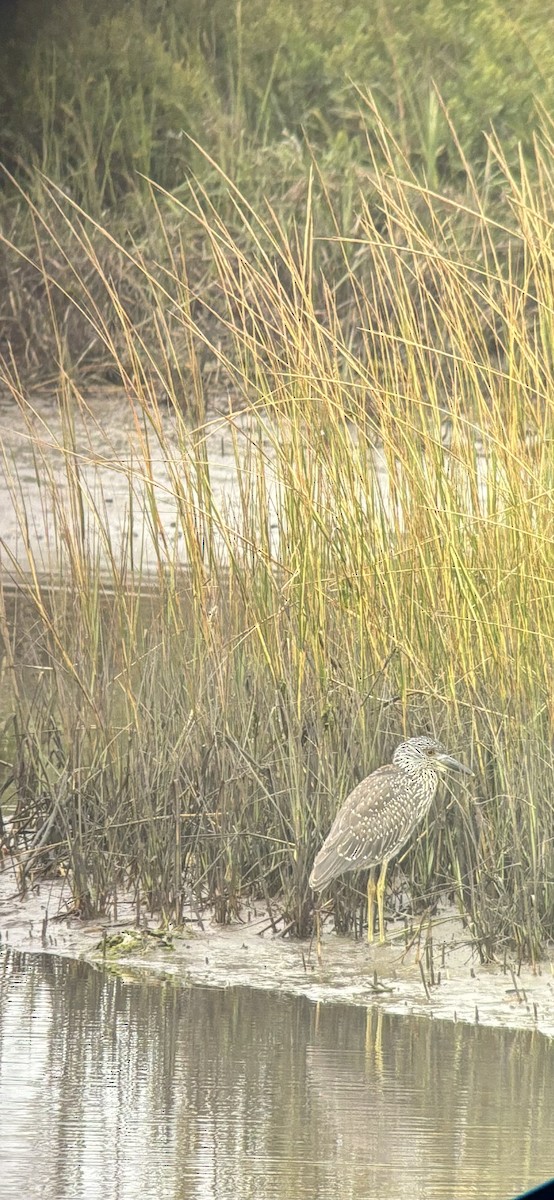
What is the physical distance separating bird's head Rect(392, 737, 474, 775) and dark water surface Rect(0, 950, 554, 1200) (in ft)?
1.41

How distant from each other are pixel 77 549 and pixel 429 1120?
151 cm

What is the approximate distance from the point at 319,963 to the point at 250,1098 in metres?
0.58

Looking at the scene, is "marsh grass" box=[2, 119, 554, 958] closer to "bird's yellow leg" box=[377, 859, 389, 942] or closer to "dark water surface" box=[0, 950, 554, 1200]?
"bird's yellow leg" box=[377, 859, 389, 942]

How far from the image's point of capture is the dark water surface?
5.81 feet

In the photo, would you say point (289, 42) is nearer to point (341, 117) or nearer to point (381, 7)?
point (381, 7)

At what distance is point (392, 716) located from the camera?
117 inches

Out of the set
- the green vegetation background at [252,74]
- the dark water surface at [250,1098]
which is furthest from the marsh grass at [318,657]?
the green vegetation background at [252,74]

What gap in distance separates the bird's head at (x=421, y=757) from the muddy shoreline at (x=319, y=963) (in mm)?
221

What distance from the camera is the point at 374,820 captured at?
→ 258cm

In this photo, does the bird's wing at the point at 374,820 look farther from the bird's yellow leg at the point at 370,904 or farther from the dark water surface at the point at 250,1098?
the dark water surface at the point at 250,1098

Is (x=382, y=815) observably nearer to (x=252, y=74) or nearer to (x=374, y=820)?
(x=374, y=820)

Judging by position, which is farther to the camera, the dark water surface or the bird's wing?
the bird's wing

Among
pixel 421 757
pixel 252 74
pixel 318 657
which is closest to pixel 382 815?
pixel 421 757

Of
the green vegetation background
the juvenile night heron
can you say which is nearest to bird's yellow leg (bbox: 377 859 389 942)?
the juvenile night heron
